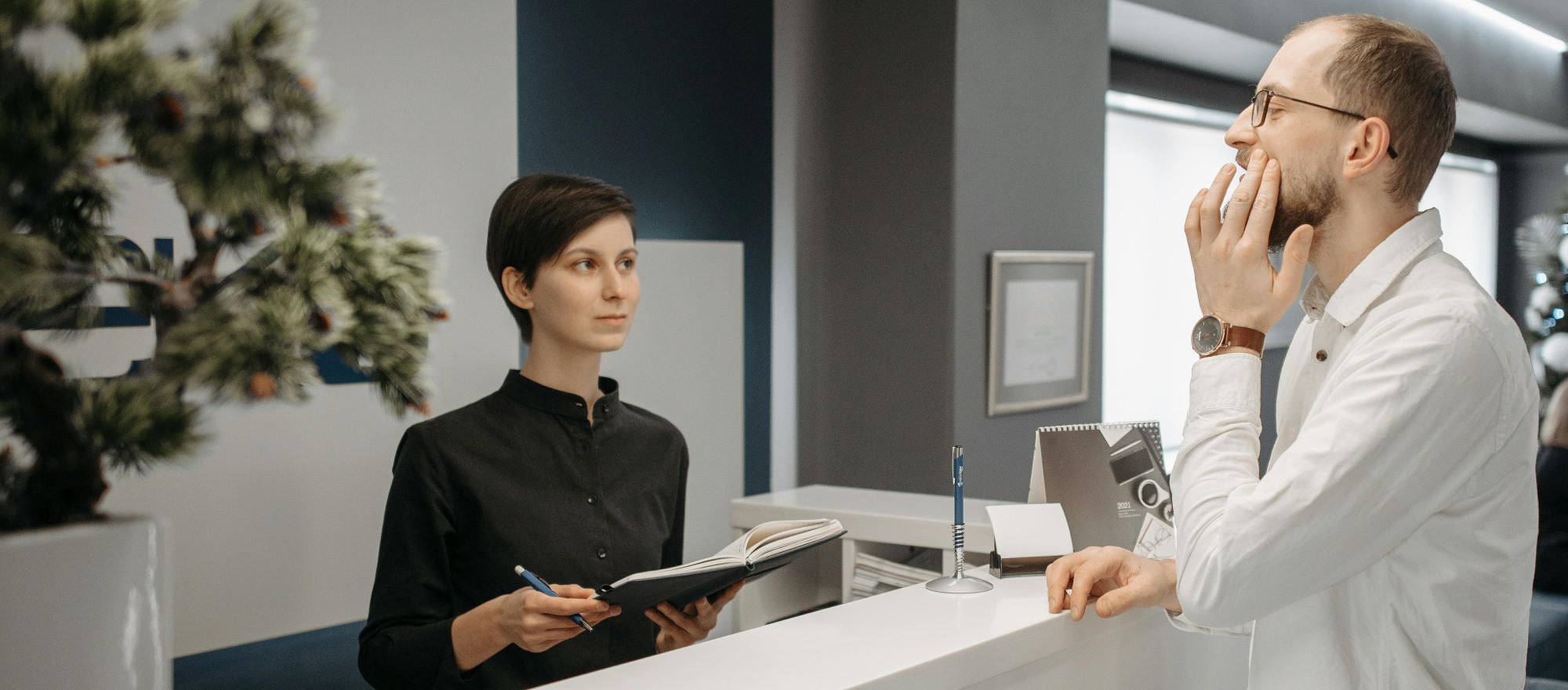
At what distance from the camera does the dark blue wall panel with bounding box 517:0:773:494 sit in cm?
308

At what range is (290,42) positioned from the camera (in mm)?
812

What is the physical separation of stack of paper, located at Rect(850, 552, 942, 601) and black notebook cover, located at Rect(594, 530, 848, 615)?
0.66 m

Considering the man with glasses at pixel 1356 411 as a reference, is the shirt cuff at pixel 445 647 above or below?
below

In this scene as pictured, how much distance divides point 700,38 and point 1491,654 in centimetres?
277

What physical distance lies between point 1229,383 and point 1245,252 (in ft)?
0.50

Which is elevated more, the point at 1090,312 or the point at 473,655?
the point at 1090,312

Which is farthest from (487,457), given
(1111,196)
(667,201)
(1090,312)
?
(1111,196)

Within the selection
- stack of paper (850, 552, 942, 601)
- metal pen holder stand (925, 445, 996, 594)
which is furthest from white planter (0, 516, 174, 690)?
stack of paper (850, 552, 942, 601)

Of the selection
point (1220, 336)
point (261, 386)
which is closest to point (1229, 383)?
point (1220, 336)

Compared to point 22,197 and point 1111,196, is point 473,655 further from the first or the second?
point 1111,196

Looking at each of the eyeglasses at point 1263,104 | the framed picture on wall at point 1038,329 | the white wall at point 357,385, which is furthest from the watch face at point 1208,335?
the framed picture on wall at point 1038,329

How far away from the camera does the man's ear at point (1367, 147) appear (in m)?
1.32

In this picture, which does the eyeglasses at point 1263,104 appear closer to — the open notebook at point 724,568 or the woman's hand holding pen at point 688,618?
the open notebook at point 724,568

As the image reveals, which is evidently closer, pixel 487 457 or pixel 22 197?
pixel 22 197
